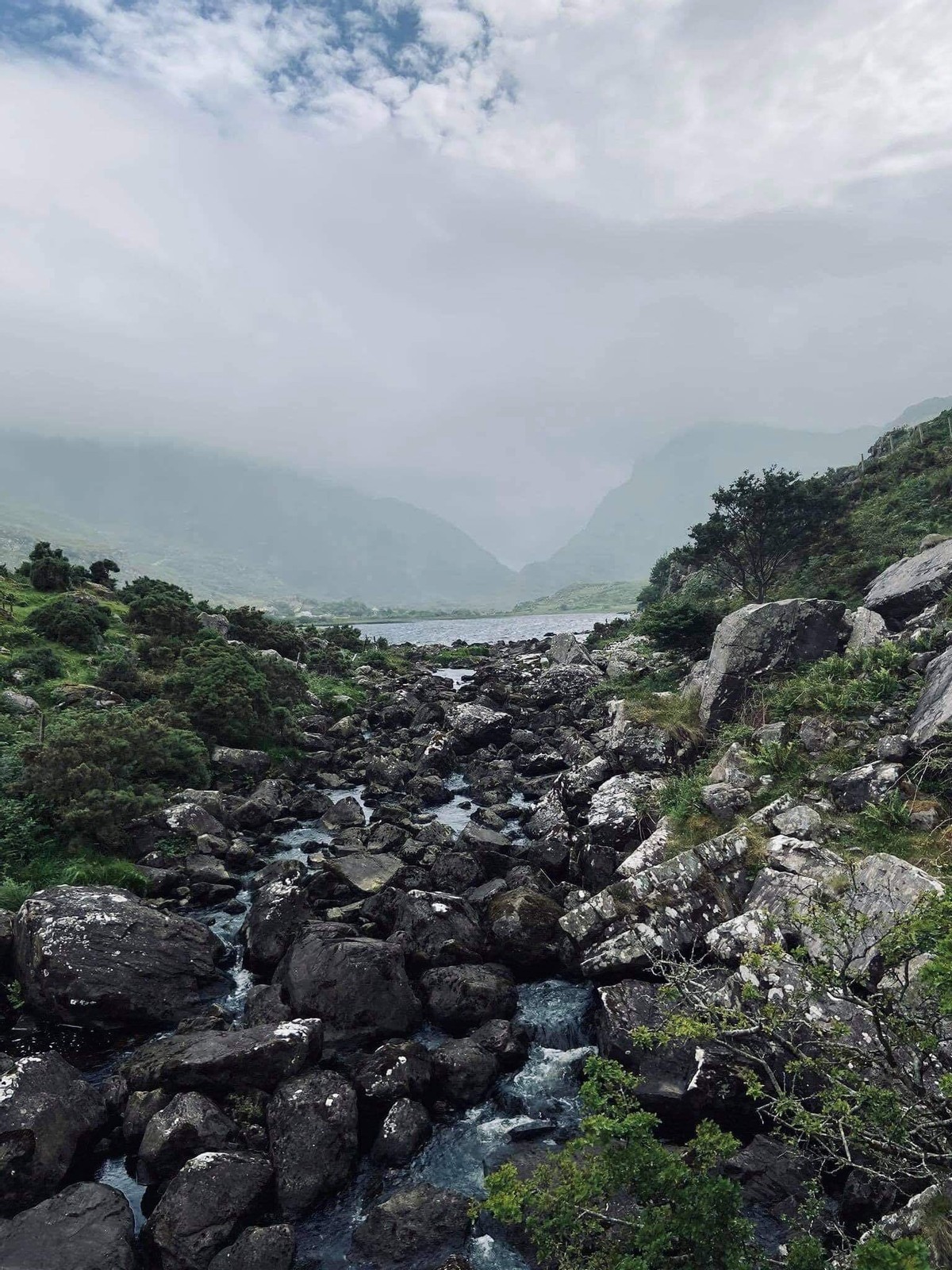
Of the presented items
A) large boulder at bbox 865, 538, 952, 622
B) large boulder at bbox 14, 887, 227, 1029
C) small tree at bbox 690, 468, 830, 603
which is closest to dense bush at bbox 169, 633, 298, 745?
large boulder at bbox 14, 887, 227, 1029

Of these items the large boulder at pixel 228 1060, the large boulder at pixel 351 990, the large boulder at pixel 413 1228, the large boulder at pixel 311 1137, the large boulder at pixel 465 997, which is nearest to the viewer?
the large boulder at pixel 413 1228

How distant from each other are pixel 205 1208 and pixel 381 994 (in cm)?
504

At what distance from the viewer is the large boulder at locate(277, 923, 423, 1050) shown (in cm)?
1354

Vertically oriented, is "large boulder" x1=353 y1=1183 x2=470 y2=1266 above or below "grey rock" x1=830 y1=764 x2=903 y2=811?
below

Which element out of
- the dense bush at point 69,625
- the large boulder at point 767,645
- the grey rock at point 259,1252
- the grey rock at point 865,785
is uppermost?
the large boulder at point 767,645

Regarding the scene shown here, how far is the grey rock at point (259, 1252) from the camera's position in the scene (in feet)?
29.2

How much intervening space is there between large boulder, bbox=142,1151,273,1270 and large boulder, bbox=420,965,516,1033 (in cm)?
495

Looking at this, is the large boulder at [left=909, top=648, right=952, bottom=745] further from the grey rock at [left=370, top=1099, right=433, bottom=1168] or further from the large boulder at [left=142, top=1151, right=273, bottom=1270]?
the large boulder at [left=142, top=1151, right=273, bottom=1270]

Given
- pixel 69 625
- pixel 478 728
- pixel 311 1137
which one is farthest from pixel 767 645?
pixel 69 625

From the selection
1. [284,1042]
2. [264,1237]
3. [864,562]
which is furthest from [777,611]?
[264,1237]

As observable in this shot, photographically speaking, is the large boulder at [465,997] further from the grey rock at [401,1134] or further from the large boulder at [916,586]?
the large boulder at [916,586]

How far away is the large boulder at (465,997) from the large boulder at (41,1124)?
669cm

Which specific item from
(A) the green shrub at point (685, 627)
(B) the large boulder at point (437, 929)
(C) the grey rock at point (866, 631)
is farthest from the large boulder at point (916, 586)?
(B) the large boulder at point (437, 929)

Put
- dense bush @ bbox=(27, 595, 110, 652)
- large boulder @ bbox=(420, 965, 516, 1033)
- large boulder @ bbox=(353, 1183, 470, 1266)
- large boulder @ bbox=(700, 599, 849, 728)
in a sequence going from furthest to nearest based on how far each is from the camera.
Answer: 1. dense bush @ bbox=(27, 595, 110, 652)
2. large boulder @ bbox=(700, 599, 849, 728)
3. large boulder @ bbox=(420, 965, 516, 1033)
4. large boulder @ bbox=(353, 1183, 470, 1266)
